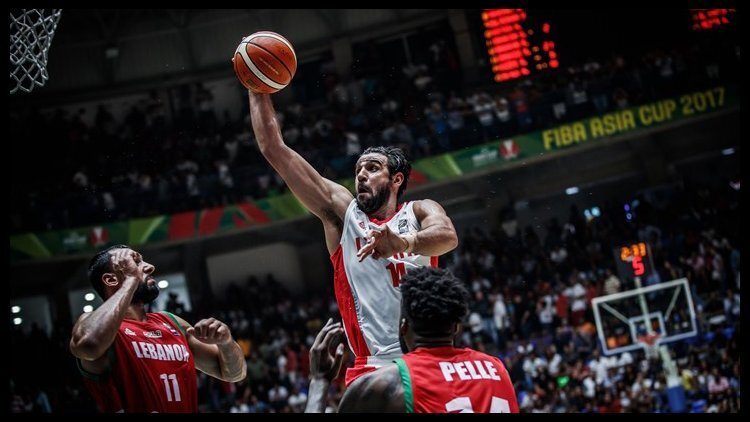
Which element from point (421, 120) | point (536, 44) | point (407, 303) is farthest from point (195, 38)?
point (407, 303)

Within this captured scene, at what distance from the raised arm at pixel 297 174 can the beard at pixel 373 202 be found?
142mm

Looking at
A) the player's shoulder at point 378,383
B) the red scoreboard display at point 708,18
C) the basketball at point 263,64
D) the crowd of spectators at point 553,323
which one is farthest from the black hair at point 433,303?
the red scoreboard display at point 708,18

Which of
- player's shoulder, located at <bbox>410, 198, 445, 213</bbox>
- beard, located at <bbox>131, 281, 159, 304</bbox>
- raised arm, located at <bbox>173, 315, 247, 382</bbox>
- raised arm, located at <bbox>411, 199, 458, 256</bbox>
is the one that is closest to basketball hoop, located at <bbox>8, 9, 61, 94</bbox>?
beard, located at <bbox>131, 281, 159, 304</bbox>

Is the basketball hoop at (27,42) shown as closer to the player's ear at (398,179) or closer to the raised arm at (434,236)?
the player's ear at (398,179)

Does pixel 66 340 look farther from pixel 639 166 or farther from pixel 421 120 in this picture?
pixel 639 166

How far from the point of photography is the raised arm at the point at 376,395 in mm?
3244

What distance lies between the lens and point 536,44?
17.5 m

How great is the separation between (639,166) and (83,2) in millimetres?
16197

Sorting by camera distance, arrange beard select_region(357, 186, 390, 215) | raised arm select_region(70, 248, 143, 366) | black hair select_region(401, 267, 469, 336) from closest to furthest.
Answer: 1. black hair select_region(401, 267, 469, 336)
2. raised arm select_region(70, 248, 143, 366)
3. beard select_region(357, 186, 390, 215)

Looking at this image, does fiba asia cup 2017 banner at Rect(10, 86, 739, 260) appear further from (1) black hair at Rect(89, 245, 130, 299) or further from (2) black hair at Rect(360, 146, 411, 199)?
(1) black hair at Rect(89, 245, 130, 299)

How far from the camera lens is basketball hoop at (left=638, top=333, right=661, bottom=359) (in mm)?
13625

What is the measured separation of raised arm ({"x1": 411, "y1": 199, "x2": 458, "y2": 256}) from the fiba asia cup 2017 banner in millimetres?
13595

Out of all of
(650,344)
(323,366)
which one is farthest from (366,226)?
(650,344)

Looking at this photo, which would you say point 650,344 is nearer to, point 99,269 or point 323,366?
point 99,269
